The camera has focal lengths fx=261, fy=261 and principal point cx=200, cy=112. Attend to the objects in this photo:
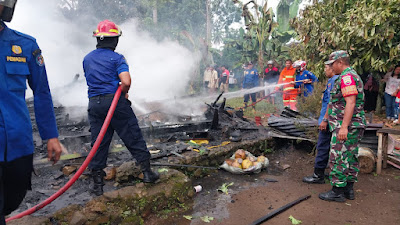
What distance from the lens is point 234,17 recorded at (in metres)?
29.7

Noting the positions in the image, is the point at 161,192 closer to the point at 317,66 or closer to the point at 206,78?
the point at 317,66

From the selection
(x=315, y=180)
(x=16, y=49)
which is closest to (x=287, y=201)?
(x=315, y=180)

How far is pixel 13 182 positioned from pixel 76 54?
1250 centimetres

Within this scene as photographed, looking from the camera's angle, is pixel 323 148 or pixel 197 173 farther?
pixel 197 173

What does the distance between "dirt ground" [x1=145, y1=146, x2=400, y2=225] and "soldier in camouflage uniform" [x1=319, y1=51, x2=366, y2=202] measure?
0.31 meters

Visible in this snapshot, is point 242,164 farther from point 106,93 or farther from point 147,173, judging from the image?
point 106,93

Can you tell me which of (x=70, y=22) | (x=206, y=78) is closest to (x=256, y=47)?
(x=206, y=78)

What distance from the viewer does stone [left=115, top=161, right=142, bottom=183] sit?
3.66 meters

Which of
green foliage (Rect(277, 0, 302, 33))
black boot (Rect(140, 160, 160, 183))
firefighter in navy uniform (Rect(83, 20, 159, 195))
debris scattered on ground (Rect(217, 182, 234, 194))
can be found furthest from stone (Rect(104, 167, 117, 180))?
green foliage (Rect(277, 0, 302, 33))

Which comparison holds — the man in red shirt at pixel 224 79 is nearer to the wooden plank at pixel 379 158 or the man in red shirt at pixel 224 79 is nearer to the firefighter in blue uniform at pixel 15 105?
the wooden plank at pixel 379 158

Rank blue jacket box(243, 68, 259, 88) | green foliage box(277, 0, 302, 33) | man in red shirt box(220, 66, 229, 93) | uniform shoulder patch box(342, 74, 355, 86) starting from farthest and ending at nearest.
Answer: man in red shirt box(220, 66, 229, 93) → green foliage box(277, 0, 302, 33) → blue jacket box(243, 68, 259, 88) → uniform shoulder patch box(342, 74, 355, 86)

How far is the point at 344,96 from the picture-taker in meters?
3.46

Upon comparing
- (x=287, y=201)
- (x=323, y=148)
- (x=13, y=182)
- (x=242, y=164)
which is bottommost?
(x=287, y=201)

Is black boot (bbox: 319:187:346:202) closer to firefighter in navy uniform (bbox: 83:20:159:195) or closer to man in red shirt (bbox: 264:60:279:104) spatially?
firefighter in navy uniform (bbox: 83:20:159:195)
